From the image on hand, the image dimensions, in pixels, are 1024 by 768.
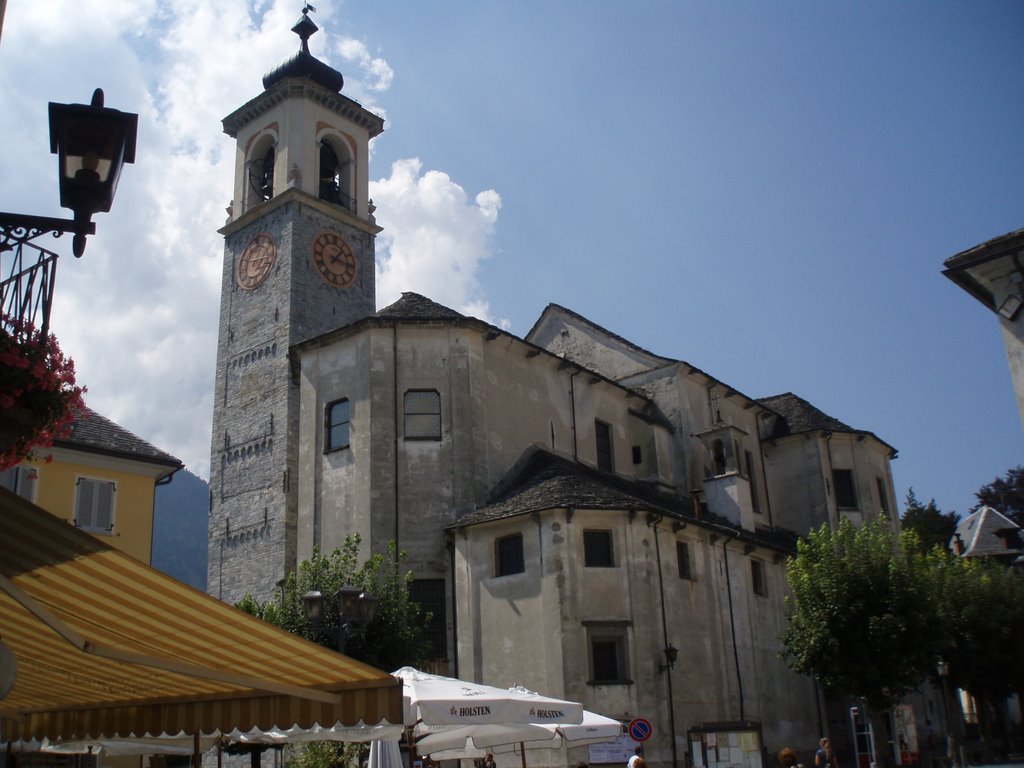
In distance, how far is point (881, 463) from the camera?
4184cm

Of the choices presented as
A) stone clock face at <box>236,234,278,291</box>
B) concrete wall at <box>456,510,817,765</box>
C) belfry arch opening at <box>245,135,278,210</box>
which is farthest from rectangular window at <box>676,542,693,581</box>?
belfry arch opening at <box>245,135,278,210</box>

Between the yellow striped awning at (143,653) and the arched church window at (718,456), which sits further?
the arched church window at (718,456)

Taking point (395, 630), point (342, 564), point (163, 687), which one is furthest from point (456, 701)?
point (342, 564)

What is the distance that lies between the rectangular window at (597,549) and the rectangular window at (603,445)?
774 centimetres

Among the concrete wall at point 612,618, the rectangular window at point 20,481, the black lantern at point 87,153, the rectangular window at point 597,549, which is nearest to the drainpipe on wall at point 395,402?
the concrete wall at point 612,618

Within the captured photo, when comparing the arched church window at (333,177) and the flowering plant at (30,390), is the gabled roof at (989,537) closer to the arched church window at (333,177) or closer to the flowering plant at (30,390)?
the arched church window at (333,177)

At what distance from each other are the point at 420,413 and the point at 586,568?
6.82 meters

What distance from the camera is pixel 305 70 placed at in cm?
4734

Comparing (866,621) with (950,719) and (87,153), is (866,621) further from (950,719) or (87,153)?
(87,153)

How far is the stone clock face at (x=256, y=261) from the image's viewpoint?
42.5 meters

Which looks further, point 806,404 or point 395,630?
point 806,404

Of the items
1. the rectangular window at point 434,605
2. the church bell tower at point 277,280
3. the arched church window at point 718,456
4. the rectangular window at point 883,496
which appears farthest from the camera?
the rectangular window at point 883,496

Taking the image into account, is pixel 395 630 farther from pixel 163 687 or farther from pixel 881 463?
pixel 881 463

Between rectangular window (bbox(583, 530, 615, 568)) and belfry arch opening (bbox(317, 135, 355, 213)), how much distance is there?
2498 centimetres
